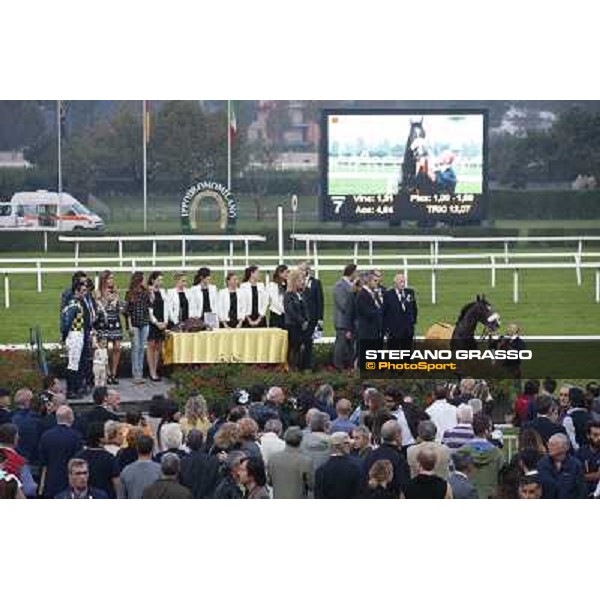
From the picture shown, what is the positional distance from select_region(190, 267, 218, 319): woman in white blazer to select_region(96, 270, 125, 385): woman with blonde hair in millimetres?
703

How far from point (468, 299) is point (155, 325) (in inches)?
282

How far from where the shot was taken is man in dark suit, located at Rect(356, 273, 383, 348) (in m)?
21.3

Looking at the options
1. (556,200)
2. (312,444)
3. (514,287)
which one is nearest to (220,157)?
(556,200)

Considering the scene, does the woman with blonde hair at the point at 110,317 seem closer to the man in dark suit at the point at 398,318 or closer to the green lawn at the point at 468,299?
the man in dark suit at the point at 398,318

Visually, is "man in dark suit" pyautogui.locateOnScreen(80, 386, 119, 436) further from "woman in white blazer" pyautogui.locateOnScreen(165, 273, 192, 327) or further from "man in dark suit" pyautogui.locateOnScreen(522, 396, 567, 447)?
"woman in white blazer" pyautogui.locateOnScreen(165, 273, 192, 327)

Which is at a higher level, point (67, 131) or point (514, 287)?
point (67, 131)

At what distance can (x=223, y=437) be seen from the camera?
15.1 m

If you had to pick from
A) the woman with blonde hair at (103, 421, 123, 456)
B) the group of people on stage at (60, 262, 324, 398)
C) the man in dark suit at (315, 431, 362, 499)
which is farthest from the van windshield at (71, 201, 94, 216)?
the man in dark suit at (315, 431, 362, 499)

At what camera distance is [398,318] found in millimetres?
21531

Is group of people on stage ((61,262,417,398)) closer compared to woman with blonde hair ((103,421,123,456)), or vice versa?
woman with blonde hair ((103,421,123,456))

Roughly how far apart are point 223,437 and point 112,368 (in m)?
6.59

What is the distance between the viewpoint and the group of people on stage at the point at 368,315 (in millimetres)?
21350

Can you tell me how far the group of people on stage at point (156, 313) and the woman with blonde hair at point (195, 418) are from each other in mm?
4526

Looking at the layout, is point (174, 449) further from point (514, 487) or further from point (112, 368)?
point (112, 368)
